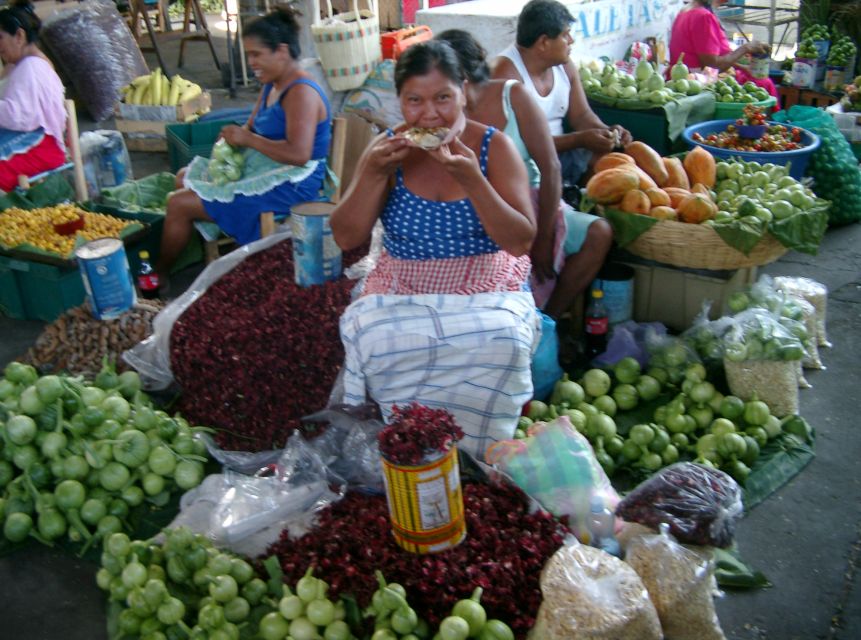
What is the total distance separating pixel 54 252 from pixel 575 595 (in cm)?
322

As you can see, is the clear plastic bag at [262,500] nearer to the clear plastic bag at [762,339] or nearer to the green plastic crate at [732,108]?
the clear plastic bag at [762,339]

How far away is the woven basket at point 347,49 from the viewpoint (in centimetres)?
559

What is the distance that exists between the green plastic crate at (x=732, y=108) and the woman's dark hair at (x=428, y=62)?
3.60 meters

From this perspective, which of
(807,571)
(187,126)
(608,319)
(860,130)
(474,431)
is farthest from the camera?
(860,130)

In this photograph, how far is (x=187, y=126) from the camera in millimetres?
5426

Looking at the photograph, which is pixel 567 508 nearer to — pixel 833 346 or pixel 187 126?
pixel 833 346

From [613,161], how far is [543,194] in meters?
0.63

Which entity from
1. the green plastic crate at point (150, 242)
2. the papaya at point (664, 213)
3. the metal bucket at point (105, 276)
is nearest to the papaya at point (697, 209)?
the papaya at point (664, 213)

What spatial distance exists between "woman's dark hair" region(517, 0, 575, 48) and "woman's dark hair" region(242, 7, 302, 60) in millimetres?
1112

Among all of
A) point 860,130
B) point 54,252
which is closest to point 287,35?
point 54,252

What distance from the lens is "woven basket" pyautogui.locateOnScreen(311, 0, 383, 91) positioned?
559 cm

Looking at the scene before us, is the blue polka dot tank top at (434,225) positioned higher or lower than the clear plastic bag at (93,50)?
lower

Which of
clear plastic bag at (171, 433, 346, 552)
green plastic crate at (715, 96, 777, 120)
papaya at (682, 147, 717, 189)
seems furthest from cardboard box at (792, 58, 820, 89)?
clear plastic bag at (171, 433, 346, 552)

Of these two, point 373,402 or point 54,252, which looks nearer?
point 373,402
